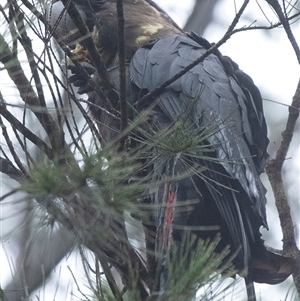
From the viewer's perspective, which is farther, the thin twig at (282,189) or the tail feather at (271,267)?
the thin twig at (282,189)

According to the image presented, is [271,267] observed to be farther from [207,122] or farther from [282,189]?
[207,122]

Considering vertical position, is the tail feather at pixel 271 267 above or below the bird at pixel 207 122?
below

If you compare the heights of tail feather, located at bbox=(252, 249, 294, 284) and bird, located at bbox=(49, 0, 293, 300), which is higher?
bird, located at bbox=(49, 0, 293, 300)

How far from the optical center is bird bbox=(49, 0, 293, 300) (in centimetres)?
262

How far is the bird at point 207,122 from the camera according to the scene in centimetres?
262

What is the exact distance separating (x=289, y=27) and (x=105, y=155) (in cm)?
79

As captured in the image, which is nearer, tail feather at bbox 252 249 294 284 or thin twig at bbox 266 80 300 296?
tail feather at bbox 252 249 294 284

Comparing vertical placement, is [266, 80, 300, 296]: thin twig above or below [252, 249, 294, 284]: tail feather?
above

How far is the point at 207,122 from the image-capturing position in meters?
2.73

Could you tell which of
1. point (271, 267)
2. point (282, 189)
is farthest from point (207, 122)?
point (271, 267)

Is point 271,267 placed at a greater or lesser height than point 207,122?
lesser

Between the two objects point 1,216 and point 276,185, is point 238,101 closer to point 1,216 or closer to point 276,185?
point 276,185

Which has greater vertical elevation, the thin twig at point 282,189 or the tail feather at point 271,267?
the thin twig at point 282,189

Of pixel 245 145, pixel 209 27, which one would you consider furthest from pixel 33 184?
pixel 209 27
